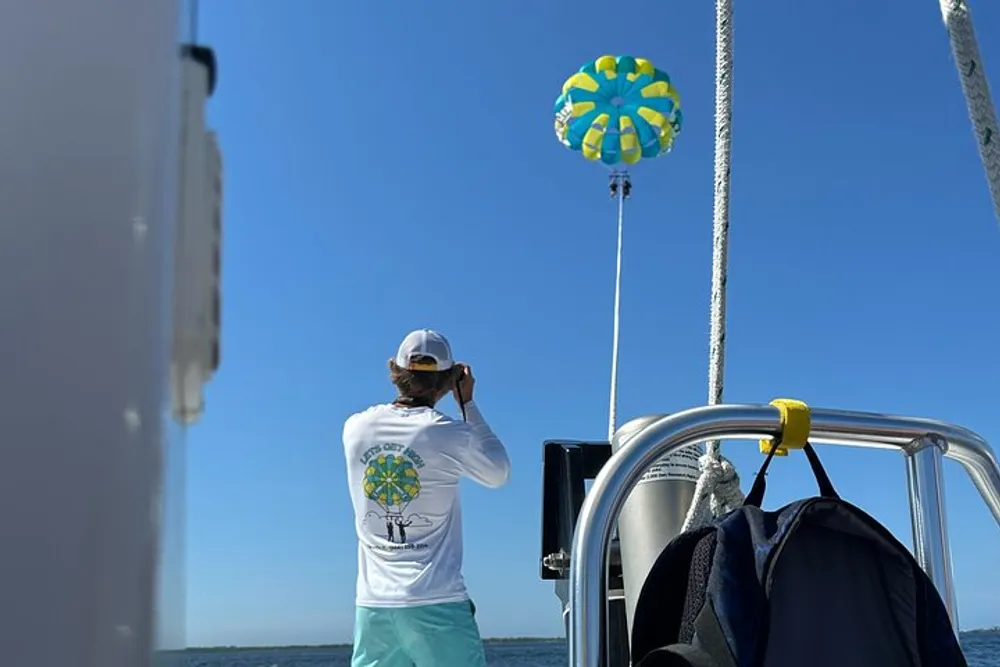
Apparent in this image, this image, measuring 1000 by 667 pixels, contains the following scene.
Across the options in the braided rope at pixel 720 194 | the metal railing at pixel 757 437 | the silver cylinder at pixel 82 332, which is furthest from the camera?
the braided rope at pixel 720 194

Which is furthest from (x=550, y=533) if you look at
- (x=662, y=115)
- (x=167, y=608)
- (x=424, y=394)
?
(x=662, y=115)

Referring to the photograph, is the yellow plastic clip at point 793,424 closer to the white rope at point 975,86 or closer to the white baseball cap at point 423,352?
the white rope at point 975,86

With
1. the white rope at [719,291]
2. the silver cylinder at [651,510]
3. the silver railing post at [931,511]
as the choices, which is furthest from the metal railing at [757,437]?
the silver cylinder at [651,510]

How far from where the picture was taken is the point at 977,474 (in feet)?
3.60

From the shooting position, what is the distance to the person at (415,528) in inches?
83.7

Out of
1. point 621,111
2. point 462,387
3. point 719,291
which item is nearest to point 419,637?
point 462,387

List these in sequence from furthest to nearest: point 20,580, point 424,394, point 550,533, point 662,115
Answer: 1. point 662,115
2. point 424,394
3. point 550,533
4. point 20,580

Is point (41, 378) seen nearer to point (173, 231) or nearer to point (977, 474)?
point (173, 231)

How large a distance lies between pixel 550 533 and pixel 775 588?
0.62m

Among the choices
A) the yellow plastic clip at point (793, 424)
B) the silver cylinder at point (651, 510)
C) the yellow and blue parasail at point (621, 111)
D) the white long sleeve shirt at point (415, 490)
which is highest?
the yellow and blue parasail at point (621, 111)

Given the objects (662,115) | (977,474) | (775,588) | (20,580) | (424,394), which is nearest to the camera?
(20,580)

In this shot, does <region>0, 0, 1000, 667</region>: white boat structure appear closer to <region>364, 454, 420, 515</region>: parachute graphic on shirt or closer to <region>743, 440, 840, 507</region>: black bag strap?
<region>743, 440, 840, 507</region>: black bag strap

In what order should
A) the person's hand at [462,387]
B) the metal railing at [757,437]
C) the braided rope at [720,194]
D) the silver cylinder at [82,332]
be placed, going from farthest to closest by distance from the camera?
the person's hand at [462,387], the braided rope at [720,194], the metal railing at [757,437], the silver cylinder at [82,332]

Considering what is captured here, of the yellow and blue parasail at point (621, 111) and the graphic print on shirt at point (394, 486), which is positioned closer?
the graphic print on shirt at point (394, 486)
